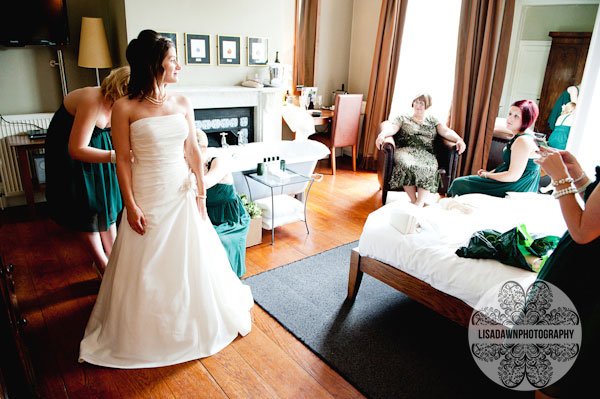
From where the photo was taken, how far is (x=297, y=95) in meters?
5.56

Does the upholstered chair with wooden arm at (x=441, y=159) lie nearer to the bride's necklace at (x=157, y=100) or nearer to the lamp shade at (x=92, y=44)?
the bride's necklace at (x=157, y=100)

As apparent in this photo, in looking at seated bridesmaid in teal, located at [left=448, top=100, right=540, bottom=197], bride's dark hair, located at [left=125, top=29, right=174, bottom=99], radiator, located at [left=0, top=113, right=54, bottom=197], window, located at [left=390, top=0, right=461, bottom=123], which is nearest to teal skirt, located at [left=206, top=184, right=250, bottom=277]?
bride's dark hair, located at [left=125, top=29, right=174, bottom=99]

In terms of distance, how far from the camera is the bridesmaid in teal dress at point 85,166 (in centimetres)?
207

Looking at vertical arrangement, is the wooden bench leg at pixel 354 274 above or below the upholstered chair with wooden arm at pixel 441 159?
below

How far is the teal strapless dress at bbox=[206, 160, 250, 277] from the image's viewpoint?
254 cm

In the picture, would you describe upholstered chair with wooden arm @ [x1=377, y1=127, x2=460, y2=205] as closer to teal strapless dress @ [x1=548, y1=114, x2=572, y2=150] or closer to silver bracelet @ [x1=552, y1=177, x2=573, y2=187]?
teal strapless dress @ [x1=548, y1=114, x2=572, y2=150]

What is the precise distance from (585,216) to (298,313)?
1602 mm

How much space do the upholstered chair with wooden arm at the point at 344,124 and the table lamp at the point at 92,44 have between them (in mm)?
2664

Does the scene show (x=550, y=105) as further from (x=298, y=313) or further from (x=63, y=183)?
(x=63, y=183)

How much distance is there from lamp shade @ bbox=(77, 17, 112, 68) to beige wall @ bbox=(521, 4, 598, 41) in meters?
4.18

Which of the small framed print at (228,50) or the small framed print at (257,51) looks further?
the small framed print at (257,51)

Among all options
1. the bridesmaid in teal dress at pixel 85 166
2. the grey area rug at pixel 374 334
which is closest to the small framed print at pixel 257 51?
the bridesmaid in teal dress at pixel 85 166

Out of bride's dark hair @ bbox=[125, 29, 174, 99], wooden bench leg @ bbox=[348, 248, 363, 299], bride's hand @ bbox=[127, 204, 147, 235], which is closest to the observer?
bride's dark hair @ bbox=[125, 29, 174, 99]

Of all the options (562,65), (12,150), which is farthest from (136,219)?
(562,65)
